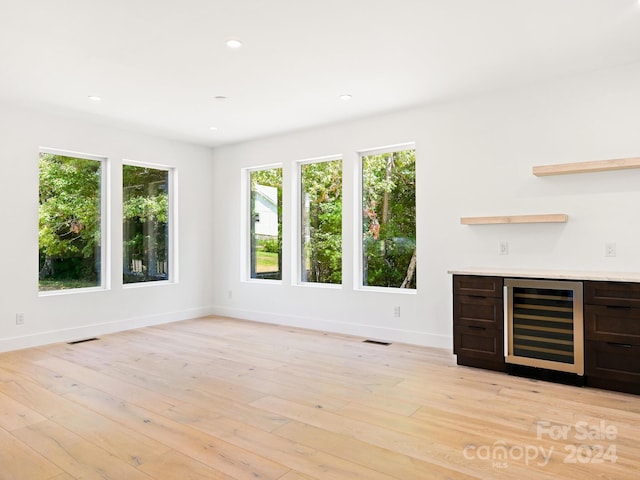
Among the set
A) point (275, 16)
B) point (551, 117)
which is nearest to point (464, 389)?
point (551, 117)

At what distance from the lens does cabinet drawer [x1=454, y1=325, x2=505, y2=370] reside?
148 inches

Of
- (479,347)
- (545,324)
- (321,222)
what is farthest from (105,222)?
(545,324)

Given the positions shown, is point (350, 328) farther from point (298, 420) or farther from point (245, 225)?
point (298, 420)

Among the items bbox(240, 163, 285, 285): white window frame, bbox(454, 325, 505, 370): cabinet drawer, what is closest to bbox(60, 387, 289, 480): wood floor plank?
bbox(454, 325, 505, 370): cabinet drawer

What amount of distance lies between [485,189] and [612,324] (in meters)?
1.69

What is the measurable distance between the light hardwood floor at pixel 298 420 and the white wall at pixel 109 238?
0.64 meters

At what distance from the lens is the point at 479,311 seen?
3861 millimetres

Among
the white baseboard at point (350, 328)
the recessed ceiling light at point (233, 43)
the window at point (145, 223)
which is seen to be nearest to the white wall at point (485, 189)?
the white baseboard at point (350, 328)

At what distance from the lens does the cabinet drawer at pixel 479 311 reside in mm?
3762

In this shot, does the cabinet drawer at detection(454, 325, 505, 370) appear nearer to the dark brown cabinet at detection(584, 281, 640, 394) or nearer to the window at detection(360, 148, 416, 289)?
the dark brown cabinet at detection(584, 281, 640, 394)

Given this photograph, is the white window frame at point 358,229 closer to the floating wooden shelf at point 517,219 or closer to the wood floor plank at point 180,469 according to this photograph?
the floating wooden shelf at point 517,219

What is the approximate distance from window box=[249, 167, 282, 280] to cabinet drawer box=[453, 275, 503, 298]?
2.85 meters

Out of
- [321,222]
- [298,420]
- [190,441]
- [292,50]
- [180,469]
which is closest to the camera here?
[180,469]

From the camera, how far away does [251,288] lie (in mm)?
6324
